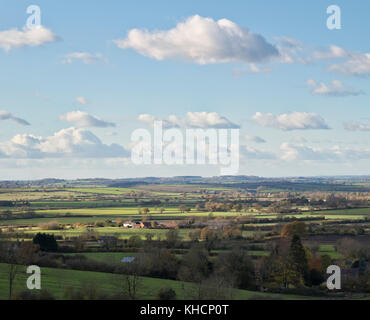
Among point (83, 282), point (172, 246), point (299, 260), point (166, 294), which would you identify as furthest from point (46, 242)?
point (299, 260)

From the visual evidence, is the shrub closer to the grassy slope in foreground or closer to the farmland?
the grassy slope in foreground

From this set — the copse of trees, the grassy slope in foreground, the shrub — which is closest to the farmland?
the grassy slope in foreground

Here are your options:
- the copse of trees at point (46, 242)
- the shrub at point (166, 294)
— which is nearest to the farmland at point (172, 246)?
the shrub at point (166, 294)

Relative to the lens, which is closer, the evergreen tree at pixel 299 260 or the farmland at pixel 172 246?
the farmland at pixel 172 246

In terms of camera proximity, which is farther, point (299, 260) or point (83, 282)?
point (299, 260)

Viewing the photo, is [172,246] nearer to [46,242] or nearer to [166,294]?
A: [46,242]

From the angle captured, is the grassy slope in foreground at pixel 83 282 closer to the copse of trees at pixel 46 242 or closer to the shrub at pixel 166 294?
the shrub at pixel 166 294

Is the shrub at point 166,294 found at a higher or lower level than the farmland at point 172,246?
lower
